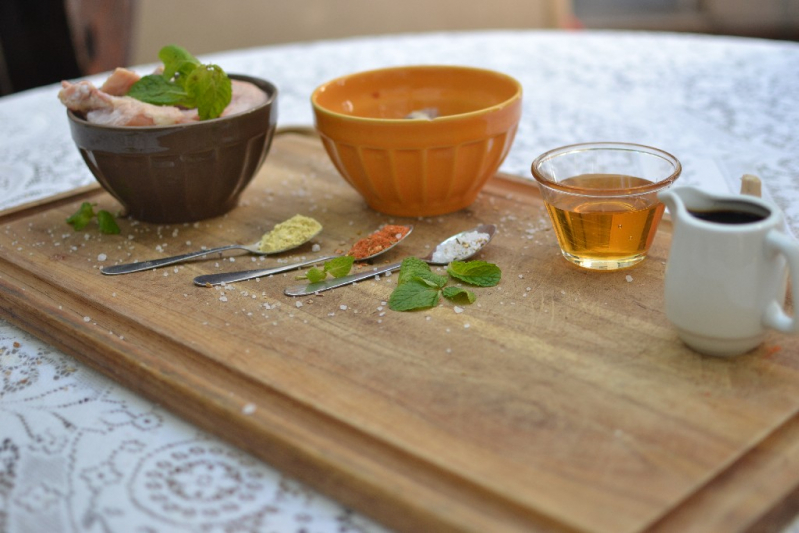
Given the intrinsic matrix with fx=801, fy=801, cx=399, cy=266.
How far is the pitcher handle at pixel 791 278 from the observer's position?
0.81 metres

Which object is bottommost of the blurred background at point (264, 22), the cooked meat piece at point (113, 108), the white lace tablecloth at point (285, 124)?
the blurred background at point (264, 22)

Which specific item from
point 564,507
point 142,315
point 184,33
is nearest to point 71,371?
point 142,315

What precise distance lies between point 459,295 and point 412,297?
63mm

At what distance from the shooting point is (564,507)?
2.22 feet

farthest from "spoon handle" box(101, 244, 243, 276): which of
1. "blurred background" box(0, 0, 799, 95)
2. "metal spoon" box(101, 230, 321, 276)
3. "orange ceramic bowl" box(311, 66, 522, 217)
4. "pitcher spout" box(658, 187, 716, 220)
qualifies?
"blurred background" box(0, 0, 799, 95)

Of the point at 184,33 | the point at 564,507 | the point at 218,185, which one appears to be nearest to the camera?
the point at 564,507

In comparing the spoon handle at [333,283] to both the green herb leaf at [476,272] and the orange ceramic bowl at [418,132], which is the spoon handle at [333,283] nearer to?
the green herb leaf at [476,272]

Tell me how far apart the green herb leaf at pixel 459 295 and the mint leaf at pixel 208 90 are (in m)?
0.50

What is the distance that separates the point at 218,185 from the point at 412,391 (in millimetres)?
625

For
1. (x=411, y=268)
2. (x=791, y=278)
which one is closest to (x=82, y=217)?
(x=411, y=268)

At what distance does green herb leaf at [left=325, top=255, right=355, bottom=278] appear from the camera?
1.11 m

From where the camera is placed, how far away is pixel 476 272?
1.09 m

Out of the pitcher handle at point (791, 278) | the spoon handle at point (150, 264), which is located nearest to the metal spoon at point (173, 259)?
the spoon handle at point (150, 264)

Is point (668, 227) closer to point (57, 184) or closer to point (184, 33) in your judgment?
point (57, 184)
